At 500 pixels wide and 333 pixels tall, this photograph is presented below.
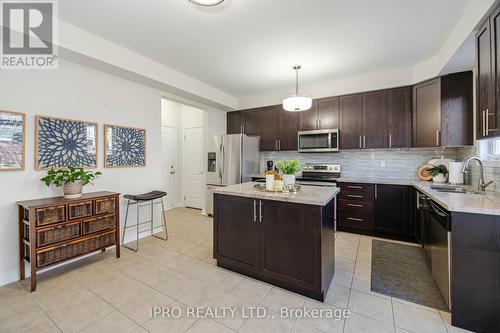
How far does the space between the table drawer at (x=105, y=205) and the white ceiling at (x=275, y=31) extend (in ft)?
6.38

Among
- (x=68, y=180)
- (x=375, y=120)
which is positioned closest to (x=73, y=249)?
(x=68, y=180)

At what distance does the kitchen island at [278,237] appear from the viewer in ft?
6.15

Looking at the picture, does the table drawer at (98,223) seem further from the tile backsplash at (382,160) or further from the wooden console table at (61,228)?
the tile backsplash at (382,160)

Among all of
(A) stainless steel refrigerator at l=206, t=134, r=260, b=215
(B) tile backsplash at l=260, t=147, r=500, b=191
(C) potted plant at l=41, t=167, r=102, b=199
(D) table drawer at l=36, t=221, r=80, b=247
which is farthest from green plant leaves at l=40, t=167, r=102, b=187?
(B) tile backsplash at l=260, t=147, r=500, b=191

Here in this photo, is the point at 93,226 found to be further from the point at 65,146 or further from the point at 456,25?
the point at 456,25

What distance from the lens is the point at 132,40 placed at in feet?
8.73

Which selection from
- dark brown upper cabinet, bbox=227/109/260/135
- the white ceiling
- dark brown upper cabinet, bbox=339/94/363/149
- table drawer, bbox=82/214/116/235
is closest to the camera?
the white ceiling

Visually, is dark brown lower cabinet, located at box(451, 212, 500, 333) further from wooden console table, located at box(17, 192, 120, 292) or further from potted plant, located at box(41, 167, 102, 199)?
potted plant, located at box(41, 167, 102, 199)

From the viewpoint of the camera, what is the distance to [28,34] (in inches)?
87.4

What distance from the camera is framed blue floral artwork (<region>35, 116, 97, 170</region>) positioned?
239cm

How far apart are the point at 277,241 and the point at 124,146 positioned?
258 cm

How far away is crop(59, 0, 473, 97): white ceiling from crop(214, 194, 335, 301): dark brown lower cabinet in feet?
6.15

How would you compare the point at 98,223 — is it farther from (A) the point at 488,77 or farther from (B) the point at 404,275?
(A) the point at 488,77

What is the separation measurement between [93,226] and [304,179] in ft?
10.6
